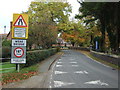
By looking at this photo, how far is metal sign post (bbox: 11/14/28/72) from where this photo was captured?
364 inches

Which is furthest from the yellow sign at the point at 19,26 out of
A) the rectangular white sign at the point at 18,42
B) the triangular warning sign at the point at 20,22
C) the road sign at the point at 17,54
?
the road sign at the point at 17,54

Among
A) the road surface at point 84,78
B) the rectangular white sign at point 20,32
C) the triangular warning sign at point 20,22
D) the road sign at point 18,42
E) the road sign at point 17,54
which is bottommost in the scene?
the road surface at point 84,78

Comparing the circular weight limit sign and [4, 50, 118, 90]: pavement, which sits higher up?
the circular weight limit sign

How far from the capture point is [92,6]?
14.9 m

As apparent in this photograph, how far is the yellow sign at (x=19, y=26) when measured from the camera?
9203 mm

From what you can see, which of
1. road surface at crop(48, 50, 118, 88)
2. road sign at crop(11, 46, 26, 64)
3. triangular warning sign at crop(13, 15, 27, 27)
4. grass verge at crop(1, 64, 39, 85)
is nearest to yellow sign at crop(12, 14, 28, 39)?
triangular warning sign at crop(13, 15, 27, 27)

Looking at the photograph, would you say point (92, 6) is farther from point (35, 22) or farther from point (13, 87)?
point (35, 22)

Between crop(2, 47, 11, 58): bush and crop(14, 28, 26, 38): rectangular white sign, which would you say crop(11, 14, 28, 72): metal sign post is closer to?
crop(14, 28, 26, 38): rectangular white sign

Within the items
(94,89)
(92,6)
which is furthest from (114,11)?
(94,89)

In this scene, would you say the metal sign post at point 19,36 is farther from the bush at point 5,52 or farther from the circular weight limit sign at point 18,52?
the bush at point 5,52

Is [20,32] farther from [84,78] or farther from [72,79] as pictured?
[84,78]

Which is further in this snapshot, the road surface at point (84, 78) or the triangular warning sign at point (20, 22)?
the triangular warning sign at point (20, 22)

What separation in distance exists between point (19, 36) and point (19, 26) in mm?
600

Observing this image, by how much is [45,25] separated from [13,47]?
16.5 metres
